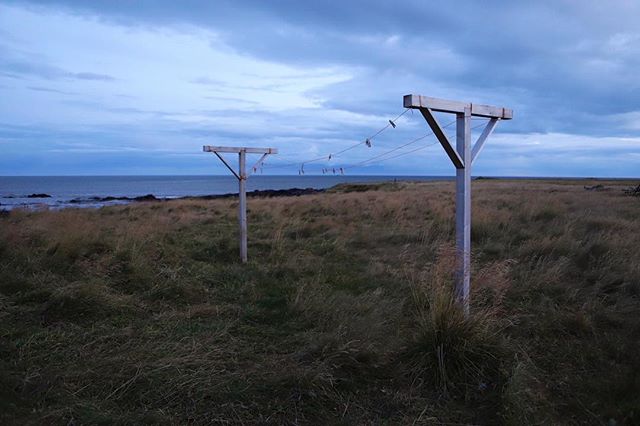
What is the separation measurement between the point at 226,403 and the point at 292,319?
216cm

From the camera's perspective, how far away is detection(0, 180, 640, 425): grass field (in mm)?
3775

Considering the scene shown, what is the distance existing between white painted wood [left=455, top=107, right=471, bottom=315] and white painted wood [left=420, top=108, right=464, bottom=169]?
8cm

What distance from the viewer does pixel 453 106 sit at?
4930 mm

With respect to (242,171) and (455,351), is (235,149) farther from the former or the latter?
(455,351)

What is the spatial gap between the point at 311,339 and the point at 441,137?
95.4 inches

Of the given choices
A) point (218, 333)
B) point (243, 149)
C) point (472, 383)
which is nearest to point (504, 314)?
point (472, 383)

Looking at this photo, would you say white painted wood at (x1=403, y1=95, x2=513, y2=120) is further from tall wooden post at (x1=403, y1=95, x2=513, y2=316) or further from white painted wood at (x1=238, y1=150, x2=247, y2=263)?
white painted wood at (x1=238, y1=150, x2=247, y2=263)

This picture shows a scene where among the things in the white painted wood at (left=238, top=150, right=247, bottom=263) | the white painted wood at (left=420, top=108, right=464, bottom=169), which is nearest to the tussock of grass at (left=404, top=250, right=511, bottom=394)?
the white painted wood at (left=420, top=108, right=464, bottom=169)

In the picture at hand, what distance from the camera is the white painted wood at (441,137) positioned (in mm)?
4574

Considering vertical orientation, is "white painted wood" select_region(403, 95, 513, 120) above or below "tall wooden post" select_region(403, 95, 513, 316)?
above

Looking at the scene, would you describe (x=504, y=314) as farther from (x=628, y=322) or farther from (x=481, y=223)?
(x=481, y=223)

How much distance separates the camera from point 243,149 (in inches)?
407

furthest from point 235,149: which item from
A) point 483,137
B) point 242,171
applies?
point 483,137

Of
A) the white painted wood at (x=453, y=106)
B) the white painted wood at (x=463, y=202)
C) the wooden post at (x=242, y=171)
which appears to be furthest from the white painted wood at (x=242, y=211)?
the white painted wood at (x=453, y=106)
